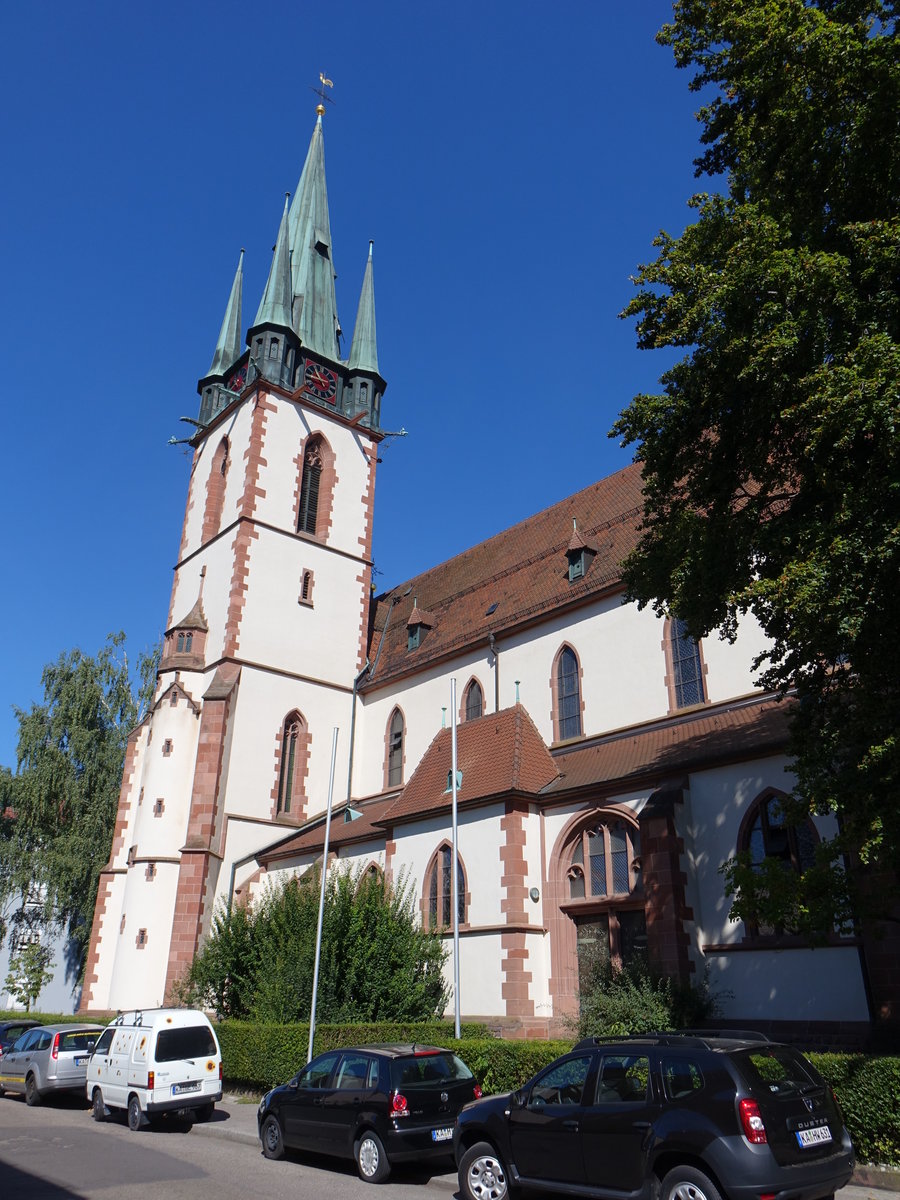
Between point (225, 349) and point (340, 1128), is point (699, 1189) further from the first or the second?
point (225, 349)

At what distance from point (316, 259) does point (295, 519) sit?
45.9ft

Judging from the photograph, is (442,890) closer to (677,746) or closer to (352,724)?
(677,746)

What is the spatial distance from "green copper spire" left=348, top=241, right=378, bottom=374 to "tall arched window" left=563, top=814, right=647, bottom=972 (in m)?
24.2

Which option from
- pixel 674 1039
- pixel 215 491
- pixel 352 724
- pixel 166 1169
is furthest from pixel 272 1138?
pixel 215 491

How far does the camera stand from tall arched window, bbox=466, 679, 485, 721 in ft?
84.1

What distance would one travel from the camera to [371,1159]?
33.8 ft

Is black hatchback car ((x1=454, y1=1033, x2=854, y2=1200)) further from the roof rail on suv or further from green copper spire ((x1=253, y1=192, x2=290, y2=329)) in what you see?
green copper spire ((x1=253, y1=192, x2=290, y2=329))

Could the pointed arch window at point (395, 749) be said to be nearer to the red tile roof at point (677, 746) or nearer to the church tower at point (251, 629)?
the church tower at point (251, 629)

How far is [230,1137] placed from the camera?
13.5 m

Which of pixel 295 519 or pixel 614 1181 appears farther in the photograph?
pixel 295 519

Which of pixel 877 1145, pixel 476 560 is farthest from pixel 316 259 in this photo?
pixel 877 1145

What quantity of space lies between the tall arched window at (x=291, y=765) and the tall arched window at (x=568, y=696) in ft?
33.4

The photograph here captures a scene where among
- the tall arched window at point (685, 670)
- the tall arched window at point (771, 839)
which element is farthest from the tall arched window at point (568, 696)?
the tall arched window at point (771, 839)

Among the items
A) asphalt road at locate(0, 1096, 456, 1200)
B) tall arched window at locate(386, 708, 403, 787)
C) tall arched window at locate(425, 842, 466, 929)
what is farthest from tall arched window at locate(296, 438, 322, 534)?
asphalt road at locate(0, 1096, 456, 1200)
